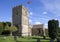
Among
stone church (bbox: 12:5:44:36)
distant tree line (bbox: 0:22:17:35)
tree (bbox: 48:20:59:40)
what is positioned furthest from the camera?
stone church (bbox: 12:5:44:36)

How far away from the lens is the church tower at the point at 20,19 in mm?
44397

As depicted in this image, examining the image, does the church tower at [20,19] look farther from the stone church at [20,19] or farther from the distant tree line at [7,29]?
the distant tree line at [7,29]

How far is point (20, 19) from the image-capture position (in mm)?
45094

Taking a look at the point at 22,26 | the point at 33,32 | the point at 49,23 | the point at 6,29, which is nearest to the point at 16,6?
the point at 22,26

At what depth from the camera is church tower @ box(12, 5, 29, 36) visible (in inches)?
1748

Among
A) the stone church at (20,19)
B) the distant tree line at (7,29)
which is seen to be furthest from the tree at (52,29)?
the stone church at (20,19)

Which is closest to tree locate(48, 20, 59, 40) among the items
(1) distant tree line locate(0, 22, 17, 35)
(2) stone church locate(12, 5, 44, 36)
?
(1) distant tree line locate(0, 22, 17, 35)

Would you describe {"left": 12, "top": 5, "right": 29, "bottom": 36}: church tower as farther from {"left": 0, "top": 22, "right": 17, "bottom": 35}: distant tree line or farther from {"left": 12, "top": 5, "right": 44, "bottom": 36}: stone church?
{"left": 0, "top": 22, "right": 17, "bottom": 35}: distant tree line

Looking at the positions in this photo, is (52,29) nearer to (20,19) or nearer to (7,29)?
(7,29)

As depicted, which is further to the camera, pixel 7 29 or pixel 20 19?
pixel 20 19

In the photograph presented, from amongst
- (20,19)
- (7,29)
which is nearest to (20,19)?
(20,19)

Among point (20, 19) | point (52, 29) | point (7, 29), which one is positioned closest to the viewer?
point (52, 29)

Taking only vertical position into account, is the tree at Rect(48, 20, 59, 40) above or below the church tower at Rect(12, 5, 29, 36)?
below

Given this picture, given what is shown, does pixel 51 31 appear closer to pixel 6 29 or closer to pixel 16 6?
pixel 6 29
